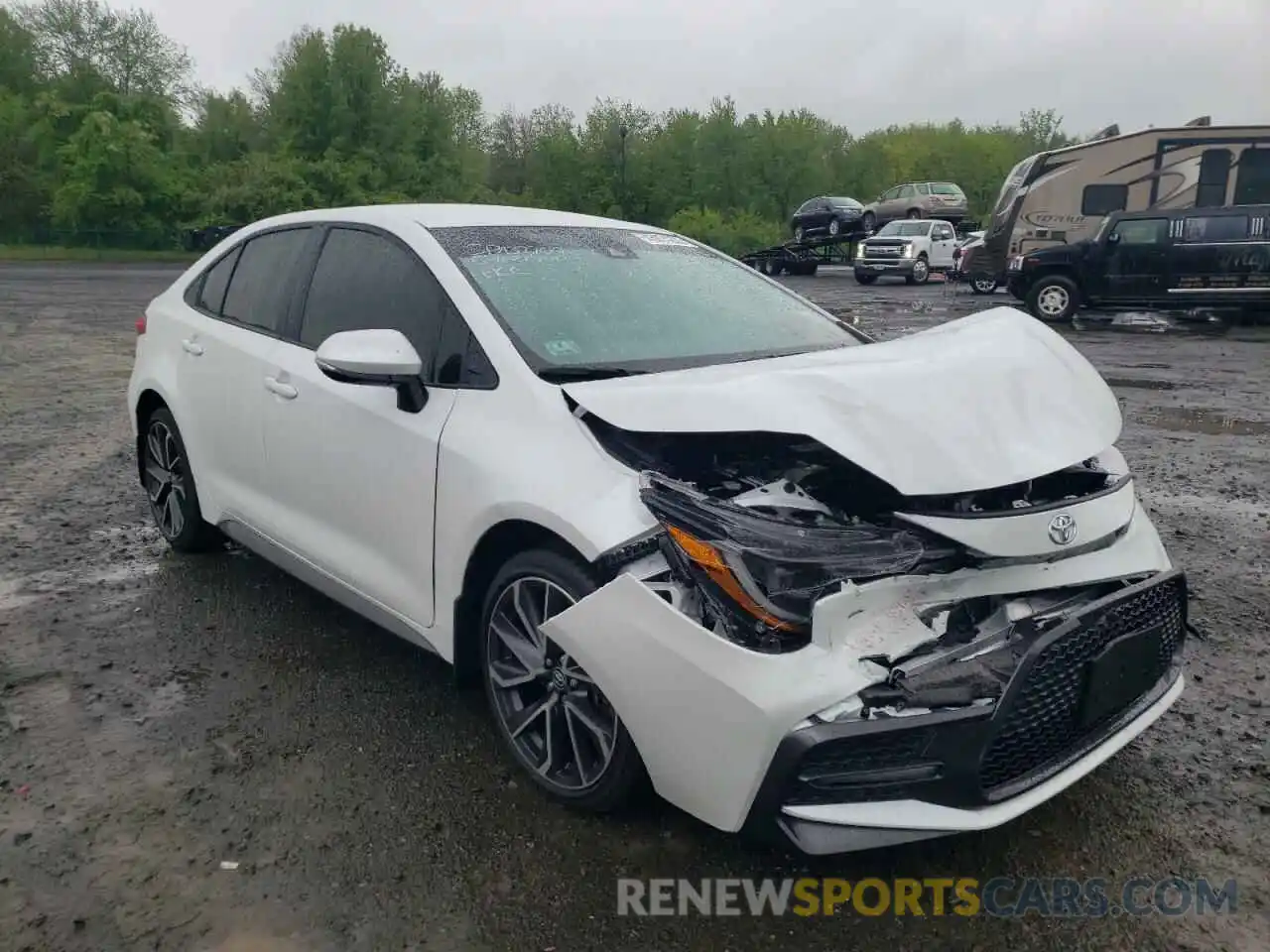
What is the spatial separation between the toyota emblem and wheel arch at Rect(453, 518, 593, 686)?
1.16m

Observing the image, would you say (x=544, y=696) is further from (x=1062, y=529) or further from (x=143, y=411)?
(x=143, y=411)

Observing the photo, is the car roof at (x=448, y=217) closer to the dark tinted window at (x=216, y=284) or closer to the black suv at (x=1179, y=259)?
the dark tinted window at (x=216, y=284)

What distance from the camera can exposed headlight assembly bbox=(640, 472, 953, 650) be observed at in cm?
233

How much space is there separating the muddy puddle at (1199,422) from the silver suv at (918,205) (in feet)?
93.0

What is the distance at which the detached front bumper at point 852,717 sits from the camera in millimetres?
2234

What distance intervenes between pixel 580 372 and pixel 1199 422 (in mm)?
7352

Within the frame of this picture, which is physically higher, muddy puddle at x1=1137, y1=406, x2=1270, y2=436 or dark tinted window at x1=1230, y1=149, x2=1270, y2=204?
dark tinted window at x1=1230, y1=149, x2=1270, y2=204

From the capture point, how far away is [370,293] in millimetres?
3643

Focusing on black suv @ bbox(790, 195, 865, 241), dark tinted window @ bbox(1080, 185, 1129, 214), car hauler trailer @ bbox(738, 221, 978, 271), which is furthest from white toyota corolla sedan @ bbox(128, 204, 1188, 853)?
black suv @ bbox(790, 195, 865, 241)

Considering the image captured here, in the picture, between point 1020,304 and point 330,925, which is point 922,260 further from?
point 330,925

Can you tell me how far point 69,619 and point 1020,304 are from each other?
58.6 feet

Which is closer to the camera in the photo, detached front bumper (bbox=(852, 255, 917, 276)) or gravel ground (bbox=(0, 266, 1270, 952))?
gravel ground (bbox=(0, 266, 1270, 952))

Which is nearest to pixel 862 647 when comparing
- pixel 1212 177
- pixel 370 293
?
pixel 370 293

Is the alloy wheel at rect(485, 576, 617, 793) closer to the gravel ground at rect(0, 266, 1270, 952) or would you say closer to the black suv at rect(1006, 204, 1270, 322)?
the gravel ground at rect(0, 266, 1270, 952)
